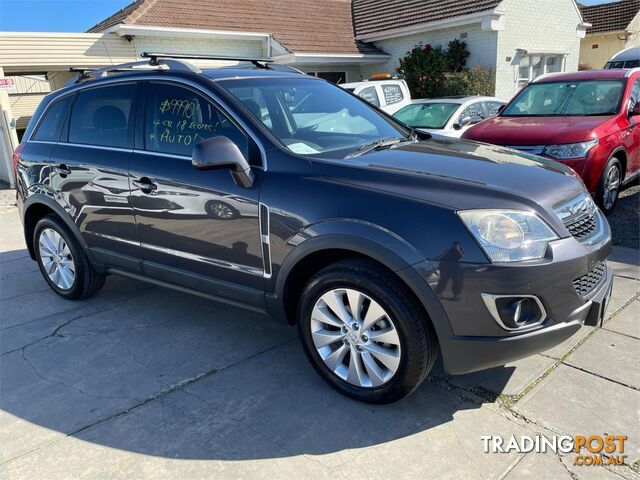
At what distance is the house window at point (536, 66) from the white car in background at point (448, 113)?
26.9ft

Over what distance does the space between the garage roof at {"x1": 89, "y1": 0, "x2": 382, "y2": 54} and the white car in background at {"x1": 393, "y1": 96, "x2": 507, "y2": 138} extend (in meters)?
7.98

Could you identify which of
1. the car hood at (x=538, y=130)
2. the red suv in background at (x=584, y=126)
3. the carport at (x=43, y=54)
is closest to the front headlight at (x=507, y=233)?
the red suv in background at (x=584, y=126)

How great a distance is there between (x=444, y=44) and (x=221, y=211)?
15.3 metres

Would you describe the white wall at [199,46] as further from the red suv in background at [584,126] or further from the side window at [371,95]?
the red suv in background at [584,126]

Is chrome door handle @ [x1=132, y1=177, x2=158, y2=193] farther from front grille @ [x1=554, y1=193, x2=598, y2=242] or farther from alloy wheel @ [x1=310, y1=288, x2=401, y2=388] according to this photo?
front grille @ [x1=554, y1=193, x2=598, y2=242]

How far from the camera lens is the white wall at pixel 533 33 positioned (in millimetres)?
16016

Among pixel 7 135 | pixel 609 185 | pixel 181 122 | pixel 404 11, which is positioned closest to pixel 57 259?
pixel 181 122

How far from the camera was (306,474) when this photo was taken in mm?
2506

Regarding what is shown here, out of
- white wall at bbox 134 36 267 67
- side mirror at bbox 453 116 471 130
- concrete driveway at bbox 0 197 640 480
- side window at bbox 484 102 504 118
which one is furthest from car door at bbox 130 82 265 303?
white wall at bbox 134 36 267 67

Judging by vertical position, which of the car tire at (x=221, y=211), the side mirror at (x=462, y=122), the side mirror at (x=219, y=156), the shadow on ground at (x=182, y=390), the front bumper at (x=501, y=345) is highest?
the side mirror at (x=219, y=156)

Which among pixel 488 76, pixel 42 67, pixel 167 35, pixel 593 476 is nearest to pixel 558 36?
pixel 488 76

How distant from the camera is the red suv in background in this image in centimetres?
583

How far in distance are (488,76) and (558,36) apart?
493 centimetres

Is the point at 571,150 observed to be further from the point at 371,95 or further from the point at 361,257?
the point at 371,95
